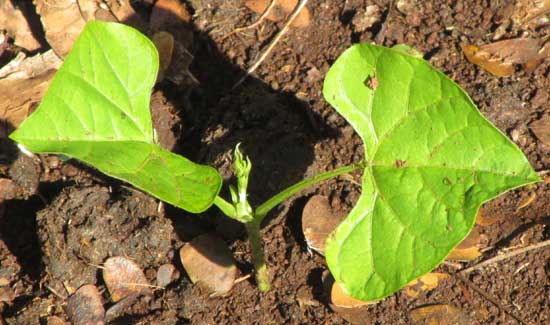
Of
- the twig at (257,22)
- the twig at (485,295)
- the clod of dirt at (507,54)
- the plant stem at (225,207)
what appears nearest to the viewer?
the plant stem at (225,207)

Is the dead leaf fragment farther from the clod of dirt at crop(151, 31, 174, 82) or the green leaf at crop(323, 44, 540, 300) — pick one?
the green leaf at crop(323, 44, 540, 300)

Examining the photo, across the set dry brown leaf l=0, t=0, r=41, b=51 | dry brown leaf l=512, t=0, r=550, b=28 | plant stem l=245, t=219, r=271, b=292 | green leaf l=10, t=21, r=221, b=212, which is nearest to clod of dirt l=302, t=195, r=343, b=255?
plant stem l=245, t=219, r=271, b=292

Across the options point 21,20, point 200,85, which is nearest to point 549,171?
point 200,85

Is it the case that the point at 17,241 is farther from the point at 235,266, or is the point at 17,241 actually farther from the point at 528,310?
the point at 528,310

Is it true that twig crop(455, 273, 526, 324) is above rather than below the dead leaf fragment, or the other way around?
below

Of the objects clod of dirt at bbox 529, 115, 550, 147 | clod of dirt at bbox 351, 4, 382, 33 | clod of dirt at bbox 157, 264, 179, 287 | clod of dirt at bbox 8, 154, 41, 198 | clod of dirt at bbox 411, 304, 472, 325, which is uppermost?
clod of dirt at bbox 351, 4, 382, 33

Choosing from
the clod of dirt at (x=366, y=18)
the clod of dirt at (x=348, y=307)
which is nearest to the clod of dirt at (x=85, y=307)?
the clod of dirt at (x=348, y=307)

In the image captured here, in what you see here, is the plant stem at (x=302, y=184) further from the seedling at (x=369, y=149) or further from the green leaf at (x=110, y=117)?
the green leaf at (x=110, y=117)

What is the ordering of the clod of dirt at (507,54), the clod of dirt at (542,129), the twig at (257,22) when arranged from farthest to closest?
the twig at (257,22) < the clod of dirt at (507,54) < the clod of dirt at (542,129)
